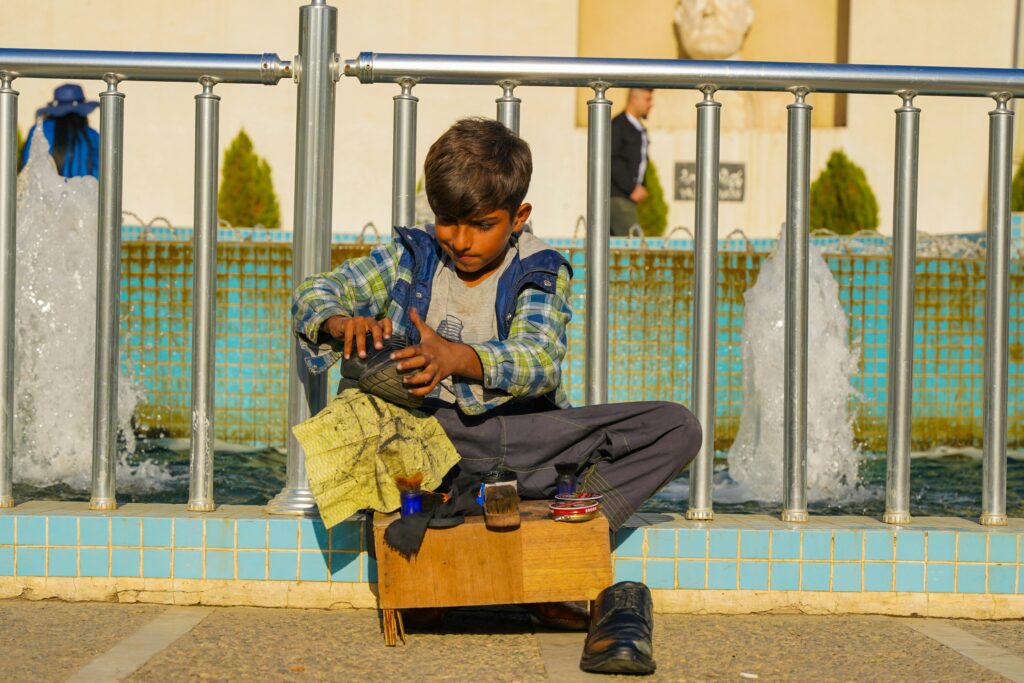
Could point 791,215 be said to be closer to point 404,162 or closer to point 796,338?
point 796,338

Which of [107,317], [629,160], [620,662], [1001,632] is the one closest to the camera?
[620,662]

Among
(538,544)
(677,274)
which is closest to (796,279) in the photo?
(538,544)

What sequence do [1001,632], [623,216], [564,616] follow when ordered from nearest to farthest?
1. [564,616]
2. [1001,632]
3. [623,216]

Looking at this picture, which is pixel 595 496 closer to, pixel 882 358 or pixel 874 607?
pixel 874 607

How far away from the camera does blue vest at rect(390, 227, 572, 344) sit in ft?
8.58

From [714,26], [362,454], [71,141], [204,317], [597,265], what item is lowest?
[362,454]

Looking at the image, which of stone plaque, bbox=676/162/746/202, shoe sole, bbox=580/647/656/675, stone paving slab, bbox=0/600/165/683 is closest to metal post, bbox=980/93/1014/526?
shoe sole, bbox=580/647/656/675

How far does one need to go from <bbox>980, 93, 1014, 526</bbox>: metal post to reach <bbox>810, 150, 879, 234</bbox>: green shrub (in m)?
10.4

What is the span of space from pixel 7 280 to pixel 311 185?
29.7 inches

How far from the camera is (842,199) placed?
13562mm

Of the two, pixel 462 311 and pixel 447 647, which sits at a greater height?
pixel 462 311

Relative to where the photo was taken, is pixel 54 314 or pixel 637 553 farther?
pixel 54 314

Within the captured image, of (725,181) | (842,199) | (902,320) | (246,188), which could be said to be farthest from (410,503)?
(725,181)

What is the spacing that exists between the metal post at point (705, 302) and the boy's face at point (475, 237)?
566 mm
